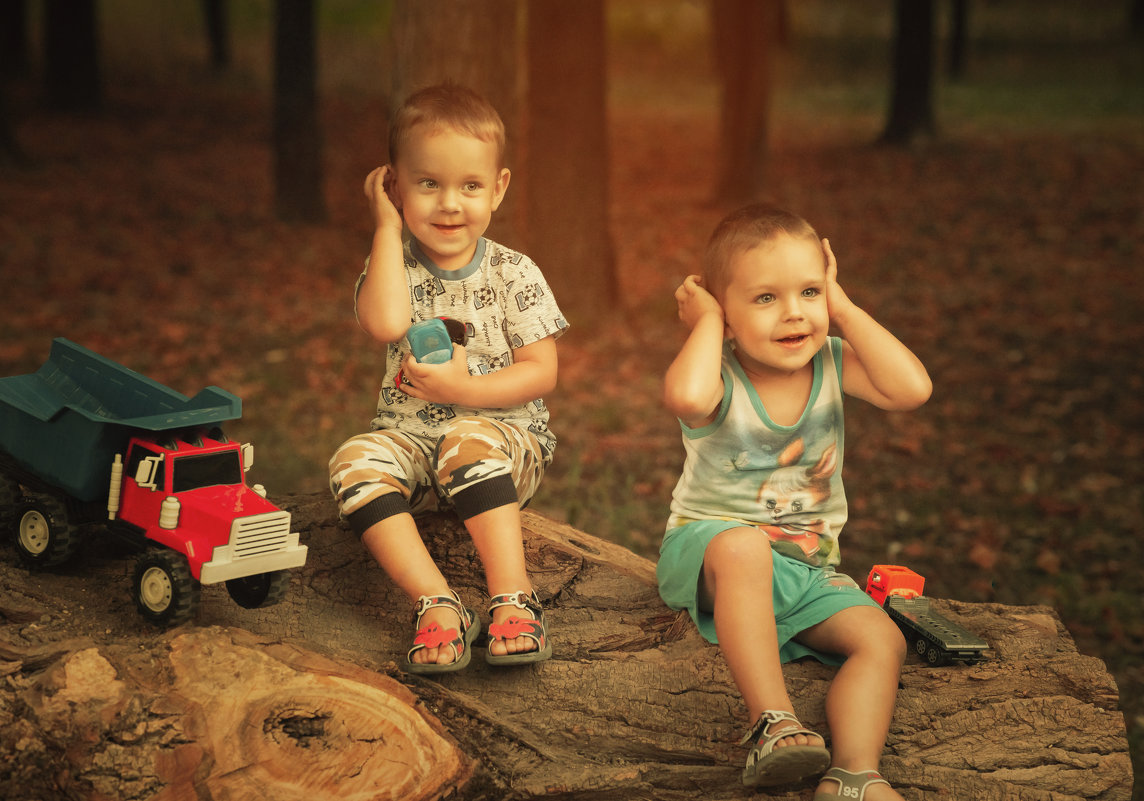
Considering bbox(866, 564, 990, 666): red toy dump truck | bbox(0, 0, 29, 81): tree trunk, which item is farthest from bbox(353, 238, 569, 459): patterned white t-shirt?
bbox(0, 0, 29, 81): tree trunk

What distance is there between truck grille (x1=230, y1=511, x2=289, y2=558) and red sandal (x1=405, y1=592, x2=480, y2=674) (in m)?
0.41

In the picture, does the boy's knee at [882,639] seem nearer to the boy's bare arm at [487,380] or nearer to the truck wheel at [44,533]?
the boy's bare arm at [487,380]

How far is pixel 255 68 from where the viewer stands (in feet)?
74.0

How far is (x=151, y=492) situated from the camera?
2.92 m

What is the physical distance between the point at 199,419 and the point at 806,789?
1.87 metres

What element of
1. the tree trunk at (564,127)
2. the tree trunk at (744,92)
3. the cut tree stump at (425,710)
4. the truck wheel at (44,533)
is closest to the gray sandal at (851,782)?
the cut tree stump at (425,710)

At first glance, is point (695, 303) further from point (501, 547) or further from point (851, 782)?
point (851, 782)

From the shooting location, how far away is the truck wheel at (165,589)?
281 centimetres

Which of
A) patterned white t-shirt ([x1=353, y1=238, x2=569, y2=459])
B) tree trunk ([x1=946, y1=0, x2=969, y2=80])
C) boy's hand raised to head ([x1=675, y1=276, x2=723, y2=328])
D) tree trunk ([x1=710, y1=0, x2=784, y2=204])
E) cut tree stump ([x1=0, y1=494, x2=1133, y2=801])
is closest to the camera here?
cut tree stump ([x1=0, y1=494, x2=1133, y2=801])

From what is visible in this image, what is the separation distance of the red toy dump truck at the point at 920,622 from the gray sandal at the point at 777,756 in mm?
810

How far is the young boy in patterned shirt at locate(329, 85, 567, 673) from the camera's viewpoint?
9.87 ft

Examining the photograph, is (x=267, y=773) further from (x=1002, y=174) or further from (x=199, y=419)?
(x=1002, y=174)

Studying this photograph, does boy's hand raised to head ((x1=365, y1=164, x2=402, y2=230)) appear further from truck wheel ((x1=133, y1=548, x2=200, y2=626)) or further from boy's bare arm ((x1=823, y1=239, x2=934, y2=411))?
boy's bare arm ((x1=823, y1=239, x2=934, y2=411))

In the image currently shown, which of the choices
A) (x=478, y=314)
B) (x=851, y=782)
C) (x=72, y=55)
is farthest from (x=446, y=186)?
Result: (x=72, y=55)
